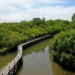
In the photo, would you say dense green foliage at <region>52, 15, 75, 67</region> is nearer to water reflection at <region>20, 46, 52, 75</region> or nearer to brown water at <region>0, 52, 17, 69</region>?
water reflection at <region>20, 46, 52, 75</region>

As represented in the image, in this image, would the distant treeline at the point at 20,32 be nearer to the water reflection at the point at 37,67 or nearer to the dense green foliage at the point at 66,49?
the water reflection at the point at 37,67

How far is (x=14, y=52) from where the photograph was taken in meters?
37.1

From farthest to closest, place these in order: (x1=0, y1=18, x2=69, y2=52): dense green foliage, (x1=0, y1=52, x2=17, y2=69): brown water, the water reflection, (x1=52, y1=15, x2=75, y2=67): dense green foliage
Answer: (x1=0, y1=18, x2=69, y2=52): dense green foliage < (x1=0, y1=52, x2=17, y2=69): brown water < the water reflection < (x1=52, y1=15, x2=75, y2=67): dense green foliage

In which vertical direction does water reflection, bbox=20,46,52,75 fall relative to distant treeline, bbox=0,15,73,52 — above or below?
below

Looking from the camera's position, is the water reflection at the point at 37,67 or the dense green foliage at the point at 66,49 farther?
the water reflection at the point at 37,67

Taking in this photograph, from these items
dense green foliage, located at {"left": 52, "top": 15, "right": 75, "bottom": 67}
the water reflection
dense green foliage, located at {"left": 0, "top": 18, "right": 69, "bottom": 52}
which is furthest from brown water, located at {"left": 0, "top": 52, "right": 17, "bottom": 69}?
dense green foliage, located at {"left": 52, "top": 15, "right": 75, "bottom": 67}

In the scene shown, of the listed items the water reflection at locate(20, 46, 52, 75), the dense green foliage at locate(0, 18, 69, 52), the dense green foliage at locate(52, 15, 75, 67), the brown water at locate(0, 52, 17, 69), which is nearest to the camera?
the dense green foliage at locate(52, 15, 75, 67)

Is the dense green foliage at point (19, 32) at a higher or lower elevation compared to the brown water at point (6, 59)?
higher

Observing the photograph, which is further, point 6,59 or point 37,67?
point 6,59

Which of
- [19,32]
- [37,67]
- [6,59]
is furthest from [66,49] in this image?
[19,32]

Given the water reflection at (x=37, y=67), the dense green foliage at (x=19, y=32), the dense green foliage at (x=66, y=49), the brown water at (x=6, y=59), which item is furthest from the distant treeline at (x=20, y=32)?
the dense green foliage at (x=66, y=49)

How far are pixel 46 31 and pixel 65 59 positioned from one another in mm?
37226

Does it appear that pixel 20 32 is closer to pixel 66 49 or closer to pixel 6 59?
pixel 6 59

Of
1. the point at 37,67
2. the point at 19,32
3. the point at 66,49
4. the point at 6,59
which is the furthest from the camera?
the point at 19,32
